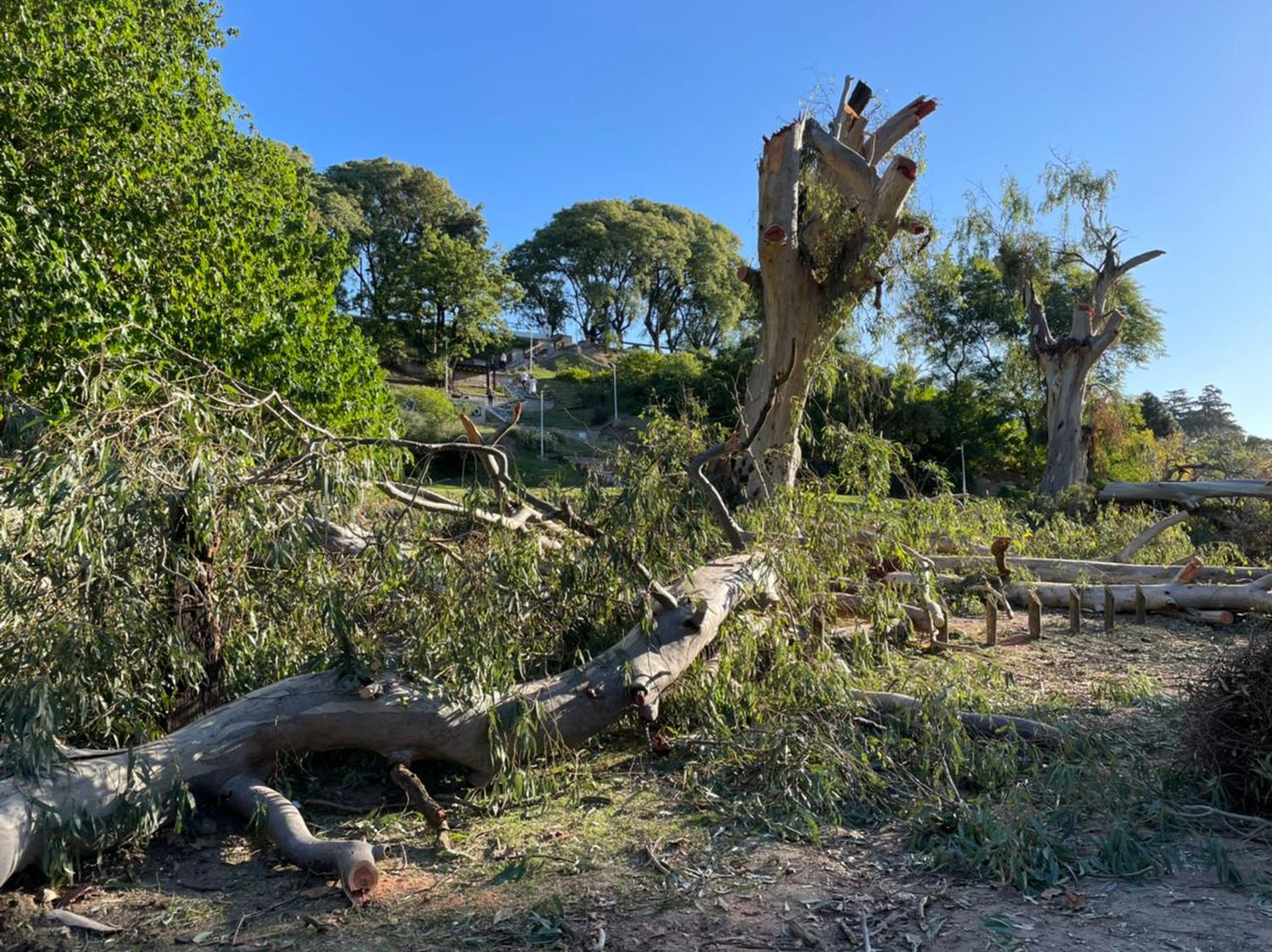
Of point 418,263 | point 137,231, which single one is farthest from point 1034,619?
point 418,263

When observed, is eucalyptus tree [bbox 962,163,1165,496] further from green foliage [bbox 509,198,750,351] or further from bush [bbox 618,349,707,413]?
green foliage [bbox 509,198,750,351]

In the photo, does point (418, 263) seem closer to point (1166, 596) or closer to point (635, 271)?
point (635, 271)

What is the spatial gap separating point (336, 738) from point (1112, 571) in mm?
8143

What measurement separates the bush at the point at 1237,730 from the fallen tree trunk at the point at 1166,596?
3829 mm

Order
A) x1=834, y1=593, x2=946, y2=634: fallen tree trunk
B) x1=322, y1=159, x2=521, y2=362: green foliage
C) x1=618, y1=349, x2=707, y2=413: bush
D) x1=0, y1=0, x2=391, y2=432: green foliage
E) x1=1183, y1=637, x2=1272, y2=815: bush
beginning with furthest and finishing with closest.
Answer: x1=322, y1=159, x2=521, y2=362: green foliage
x1=618, y1=349, x2=707, y2=413: bush
x1=0, y1=0, x2=391, y2=432: green foliage
x1=834, y1=593, x2=946, y2=634: fallen tree trunk
x1=1183, y1=637, x2=1272, y2=815: bush

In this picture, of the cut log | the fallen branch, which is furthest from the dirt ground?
the cut log

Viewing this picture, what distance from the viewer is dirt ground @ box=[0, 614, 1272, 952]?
2799 millimetres

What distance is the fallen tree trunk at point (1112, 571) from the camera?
8.89 m

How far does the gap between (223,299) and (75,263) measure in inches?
60.3

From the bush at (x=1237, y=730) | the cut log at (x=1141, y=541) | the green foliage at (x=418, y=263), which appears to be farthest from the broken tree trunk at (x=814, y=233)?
the green foliage at (x=418, y=263)

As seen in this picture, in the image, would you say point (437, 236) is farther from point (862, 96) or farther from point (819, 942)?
point (819, 942)

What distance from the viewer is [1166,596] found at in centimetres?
824

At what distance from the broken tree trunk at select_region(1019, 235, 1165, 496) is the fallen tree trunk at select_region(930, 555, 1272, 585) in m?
9.60

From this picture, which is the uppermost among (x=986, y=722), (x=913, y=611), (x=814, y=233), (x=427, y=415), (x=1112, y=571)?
(x=814, y=233)
